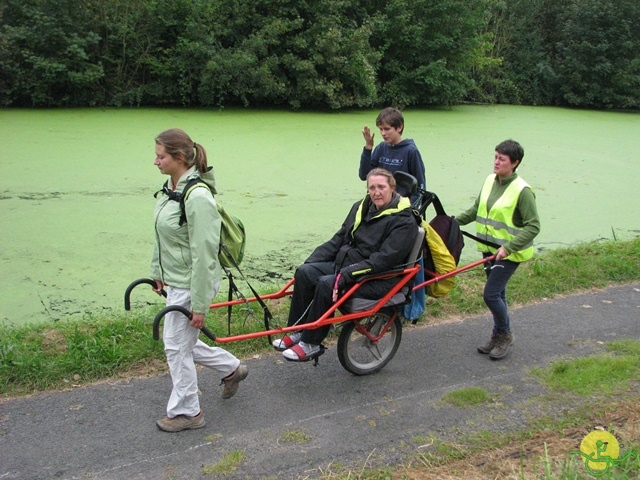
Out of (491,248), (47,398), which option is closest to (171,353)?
(47,398)

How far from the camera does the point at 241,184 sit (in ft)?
26.6

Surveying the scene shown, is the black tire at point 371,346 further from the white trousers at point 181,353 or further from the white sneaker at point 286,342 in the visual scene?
the white trousers at point 181,353

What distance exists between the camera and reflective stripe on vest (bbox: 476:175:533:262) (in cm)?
390

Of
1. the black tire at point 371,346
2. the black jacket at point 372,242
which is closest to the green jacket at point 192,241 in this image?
the black jacket at point 372,242

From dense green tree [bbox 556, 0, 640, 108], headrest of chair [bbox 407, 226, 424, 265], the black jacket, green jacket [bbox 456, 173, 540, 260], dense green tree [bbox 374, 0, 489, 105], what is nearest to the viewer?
the black jacket

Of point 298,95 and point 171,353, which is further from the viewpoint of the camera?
point 298,95

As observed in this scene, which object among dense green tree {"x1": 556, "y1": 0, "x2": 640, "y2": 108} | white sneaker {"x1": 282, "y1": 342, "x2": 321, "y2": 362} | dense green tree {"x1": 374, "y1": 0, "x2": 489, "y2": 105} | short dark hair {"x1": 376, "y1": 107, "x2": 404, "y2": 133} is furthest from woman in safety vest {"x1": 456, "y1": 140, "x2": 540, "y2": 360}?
dense green tree {"x1": 556, "y1": 0, "x2": 640, "y2": 108}

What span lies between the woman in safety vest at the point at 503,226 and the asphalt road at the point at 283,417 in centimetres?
28

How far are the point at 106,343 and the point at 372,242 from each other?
5.60 feet

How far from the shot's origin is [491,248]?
4113 millimetres

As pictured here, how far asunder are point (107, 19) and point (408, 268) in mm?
12923

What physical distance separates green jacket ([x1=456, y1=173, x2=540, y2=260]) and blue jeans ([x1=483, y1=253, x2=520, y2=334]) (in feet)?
0.63

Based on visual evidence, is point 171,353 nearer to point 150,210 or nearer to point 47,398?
point 47,398

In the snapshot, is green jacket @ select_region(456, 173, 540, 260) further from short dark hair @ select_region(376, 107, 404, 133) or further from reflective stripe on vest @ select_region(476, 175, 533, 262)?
short dark hair @ select_region(376, 107, 404, 133)
